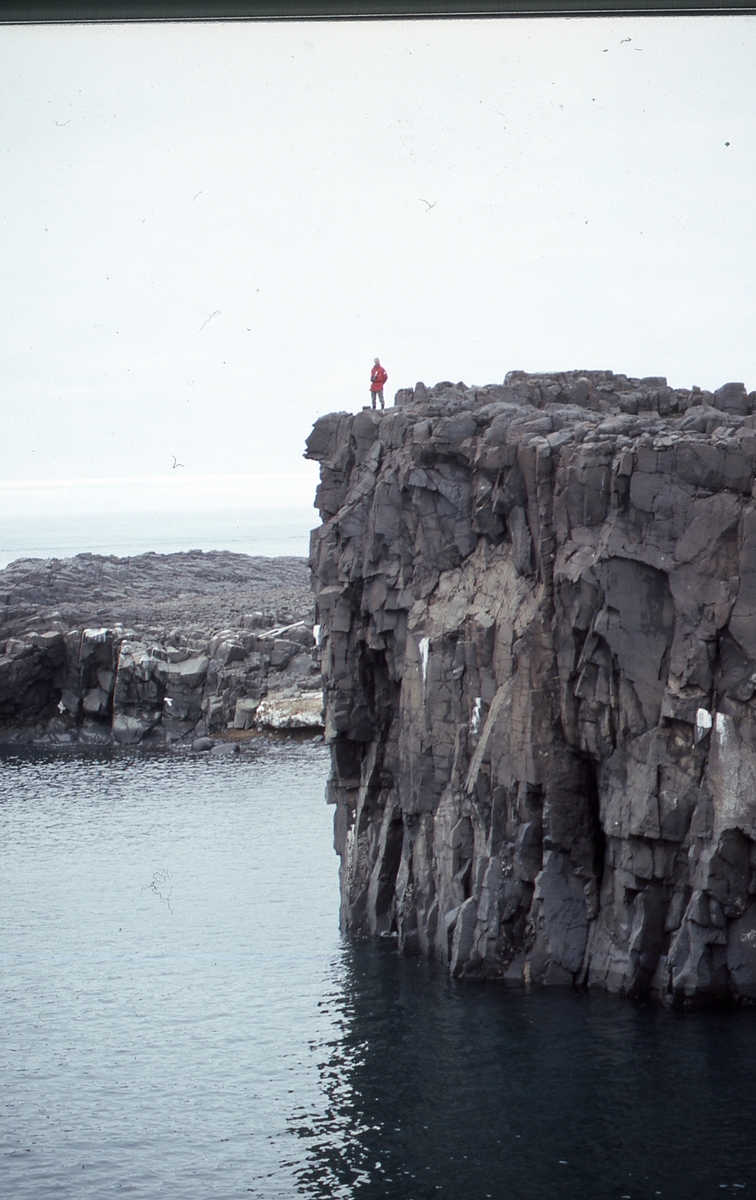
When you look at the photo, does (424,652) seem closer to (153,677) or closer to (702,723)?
(702,723)

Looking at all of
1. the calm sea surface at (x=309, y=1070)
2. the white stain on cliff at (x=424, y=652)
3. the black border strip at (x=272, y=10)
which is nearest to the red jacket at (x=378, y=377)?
the white stain on cliff at (x=424, y=652)

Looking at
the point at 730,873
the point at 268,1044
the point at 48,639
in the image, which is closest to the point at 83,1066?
the point at 268,1044

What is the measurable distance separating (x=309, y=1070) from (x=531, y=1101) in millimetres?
8353

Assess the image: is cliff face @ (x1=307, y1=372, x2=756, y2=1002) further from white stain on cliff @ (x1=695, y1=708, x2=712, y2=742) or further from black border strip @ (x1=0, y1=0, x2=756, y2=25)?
black border strip @ (x1=0, y1=0, x2=756, y2=25)

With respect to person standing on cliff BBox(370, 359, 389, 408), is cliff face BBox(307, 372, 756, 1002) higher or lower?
lower

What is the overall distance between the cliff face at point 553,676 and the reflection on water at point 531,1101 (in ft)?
9.01

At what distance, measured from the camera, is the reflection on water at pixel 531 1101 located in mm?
37812

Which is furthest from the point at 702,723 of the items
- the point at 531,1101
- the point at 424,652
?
the point at 424,652

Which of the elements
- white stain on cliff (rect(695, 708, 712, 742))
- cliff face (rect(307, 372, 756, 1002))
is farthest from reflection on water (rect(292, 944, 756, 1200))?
white stain on cliff (rect(695, 708, 712, 742))

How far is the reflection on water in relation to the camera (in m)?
Answer: 37.8

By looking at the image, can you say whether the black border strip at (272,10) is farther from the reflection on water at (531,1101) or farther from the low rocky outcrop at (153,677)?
the low rocky outcrop at (153,677)

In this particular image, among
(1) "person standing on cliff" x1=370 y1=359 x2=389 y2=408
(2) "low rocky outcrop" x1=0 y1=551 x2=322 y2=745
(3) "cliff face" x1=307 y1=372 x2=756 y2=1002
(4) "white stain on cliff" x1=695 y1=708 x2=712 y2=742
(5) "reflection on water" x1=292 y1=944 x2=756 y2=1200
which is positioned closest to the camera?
(5) "reflection on water" x1=292 y1=944 x2=756 y2=1200

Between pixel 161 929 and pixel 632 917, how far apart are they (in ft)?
84.9

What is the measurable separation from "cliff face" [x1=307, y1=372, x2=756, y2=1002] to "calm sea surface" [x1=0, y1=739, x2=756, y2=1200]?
8.71 ft
